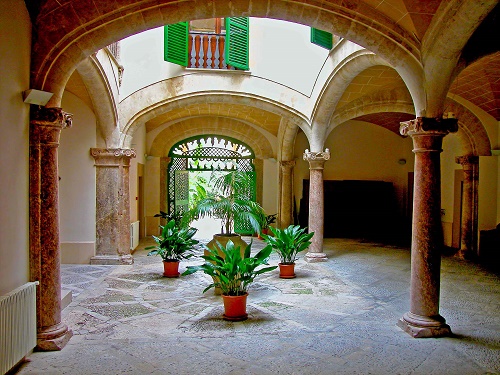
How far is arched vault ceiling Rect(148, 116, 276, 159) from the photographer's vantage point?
516 inches

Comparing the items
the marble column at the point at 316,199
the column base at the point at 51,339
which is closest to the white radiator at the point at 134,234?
the marble column at the point at 316,199

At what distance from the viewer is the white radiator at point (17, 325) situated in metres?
3.40

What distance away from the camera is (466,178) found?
959 cm

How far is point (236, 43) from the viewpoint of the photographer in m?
9.34

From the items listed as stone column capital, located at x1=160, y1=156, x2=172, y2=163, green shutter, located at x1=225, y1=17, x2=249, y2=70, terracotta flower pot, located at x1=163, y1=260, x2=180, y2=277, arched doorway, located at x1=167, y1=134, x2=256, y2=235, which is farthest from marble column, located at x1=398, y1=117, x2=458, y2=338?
stone column capital, located at x1=160, y1=156, x2=172, y2=163

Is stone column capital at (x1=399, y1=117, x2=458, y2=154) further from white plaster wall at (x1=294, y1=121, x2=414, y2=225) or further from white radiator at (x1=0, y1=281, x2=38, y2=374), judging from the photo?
white plaster wall at (x1=294, y1=121, x2=414, y2=225)

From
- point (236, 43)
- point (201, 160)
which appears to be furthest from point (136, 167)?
point (236, 43)

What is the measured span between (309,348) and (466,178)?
6834mm

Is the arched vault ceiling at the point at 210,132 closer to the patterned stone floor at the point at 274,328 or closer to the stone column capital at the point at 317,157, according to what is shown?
the stone column capital at the point at 317,157

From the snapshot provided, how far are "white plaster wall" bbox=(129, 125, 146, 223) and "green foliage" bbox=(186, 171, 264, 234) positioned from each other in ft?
13.0

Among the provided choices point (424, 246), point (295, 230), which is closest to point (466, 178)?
point (295, 230)

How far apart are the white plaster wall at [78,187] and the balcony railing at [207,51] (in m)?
2.43

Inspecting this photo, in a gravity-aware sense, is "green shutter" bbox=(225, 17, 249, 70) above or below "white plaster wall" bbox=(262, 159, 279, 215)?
above

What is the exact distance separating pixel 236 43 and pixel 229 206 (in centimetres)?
438
